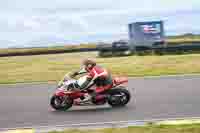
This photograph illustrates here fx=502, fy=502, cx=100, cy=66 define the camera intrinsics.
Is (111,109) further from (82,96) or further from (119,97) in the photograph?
(82,96)

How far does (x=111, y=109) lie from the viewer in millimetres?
11766

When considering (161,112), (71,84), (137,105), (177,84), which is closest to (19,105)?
(71,84)

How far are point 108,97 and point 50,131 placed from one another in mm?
3414

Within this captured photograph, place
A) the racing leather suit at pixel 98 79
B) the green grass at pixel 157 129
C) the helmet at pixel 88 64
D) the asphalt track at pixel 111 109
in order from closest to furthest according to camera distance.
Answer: the green grass at pixel 157 129 → the asphalt track at pixel 111 109 → the racing leather suit at pixel 98 79 → the helmet at pixel 88 64

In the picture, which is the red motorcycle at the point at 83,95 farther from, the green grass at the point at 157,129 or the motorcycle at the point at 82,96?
the green grass at the point at 157,129

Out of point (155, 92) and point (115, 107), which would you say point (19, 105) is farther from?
point (155, 92)

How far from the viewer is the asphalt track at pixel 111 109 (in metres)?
10.5

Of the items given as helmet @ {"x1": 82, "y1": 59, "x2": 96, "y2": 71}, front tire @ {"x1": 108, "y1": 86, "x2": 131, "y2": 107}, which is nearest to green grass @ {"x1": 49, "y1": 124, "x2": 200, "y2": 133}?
front tire @ {"x1": 108, "y1": 86, "x2": 131, "y2": 107}

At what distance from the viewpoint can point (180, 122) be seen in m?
9.09

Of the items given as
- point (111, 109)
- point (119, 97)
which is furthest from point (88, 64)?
point (111, 109)

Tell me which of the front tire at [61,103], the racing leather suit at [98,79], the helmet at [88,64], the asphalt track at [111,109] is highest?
the helmet at [88,64]

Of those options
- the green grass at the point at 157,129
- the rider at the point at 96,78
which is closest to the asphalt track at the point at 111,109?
the rider at the point at 96,78

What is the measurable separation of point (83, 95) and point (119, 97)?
862 mm

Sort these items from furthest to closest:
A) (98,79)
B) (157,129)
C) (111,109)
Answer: (98,79)
(111,109)
(157,129)
